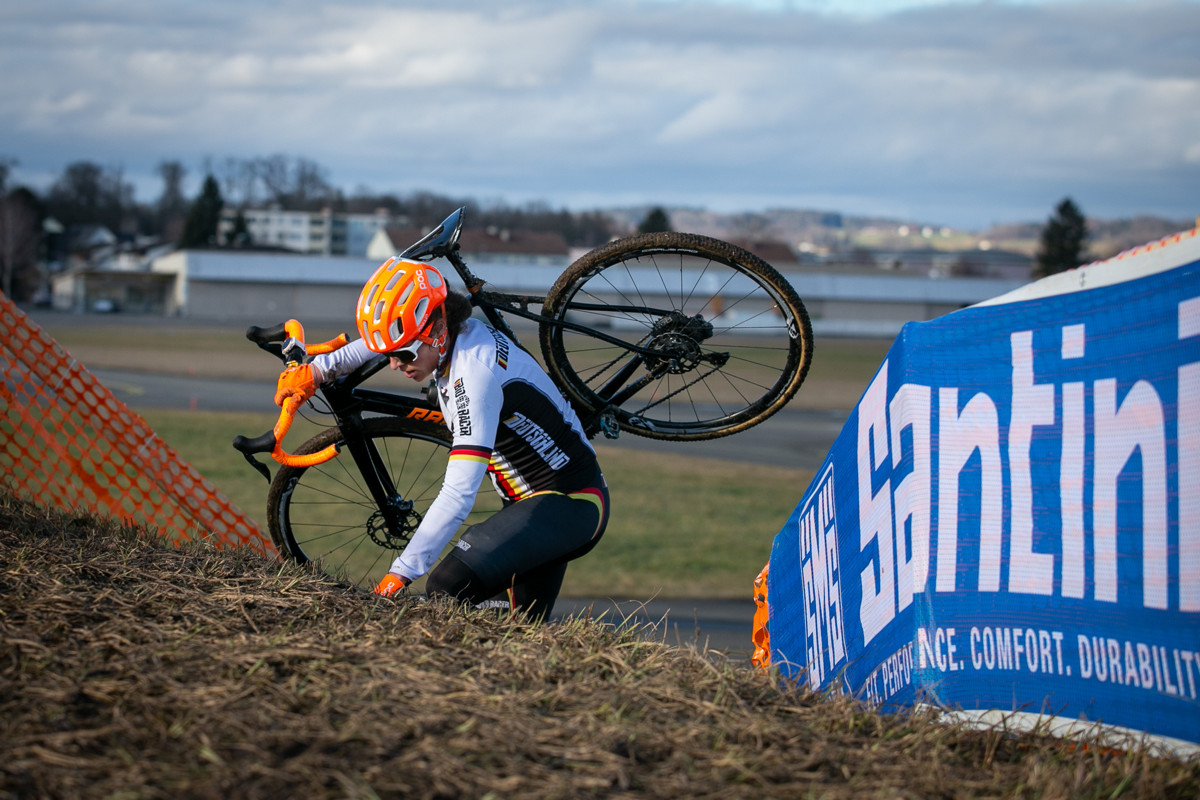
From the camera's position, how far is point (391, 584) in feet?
14.2

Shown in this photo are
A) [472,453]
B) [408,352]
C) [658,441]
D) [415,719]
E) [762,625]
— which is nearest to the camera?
[415,719]

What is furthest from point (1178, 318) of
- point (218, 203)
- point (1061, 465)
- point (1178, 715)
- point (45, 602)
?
point (218, 203)

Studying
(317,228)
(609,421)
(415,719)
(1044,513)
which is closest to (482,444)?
(609,421)

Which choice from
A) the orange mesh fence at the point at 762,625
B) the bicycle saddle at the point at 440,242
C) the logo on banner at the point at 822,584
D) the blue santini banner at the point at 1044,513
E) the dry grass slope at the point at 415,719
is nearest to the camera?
the dry grass slope at the point at 415,719

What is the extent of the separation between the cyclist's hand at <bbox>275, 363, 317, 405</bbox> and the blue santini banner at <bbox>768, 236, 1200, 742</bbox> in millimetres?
3190

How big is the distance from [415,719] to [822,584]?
2.25 m

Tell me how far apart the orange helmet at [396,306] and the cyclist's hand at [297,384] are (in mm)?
832

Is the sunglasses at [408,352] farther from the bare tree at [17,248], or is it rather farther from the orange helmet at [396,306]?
the bare tree at [17,248]

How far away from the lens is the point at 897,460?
3631 millimetres

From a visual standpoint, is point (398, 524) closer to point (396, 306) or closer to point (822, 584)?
point (396, 306)

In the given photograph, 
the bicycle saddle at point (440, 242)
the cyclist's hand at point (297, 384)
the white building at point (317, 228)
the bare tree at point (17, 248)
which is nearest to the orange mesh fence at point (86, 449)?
the cyclist's hand at point (297, 384)

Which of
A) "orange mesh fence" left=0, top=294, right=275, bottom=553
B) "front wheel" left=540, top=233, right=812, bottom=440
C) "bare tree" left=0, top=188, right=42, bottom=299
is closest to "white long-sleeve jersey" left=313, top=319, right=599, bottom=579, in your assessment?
"front wheel" left=540, top=233, right=812, bottom=440

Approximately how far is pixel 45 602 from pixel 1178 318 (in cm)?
394

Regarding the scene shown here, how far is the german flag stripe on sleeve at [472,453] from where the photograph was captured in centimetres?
460
